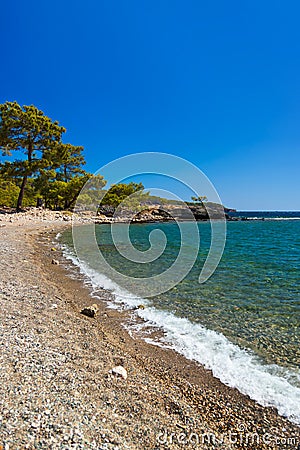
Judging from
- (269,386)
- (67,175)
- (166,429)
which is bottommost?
(269,386)

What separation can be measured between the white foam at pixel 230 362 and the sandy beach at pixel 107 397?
0.24 metres

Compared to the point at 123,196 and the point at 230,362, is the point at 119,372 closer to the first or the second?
the point at 230,362

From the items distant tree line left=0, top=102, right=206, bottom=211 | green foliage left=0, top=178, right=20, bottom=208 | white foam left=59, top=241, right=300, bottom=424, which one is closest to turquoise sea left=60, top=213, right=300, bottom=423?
white foam left=59, top=241, right=300, bottom=424

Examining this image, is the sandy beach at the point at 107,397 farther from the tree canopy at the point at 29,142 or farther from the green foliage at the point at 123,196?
the green foliage at the point at 123,196

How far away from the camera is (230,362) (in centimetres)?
542

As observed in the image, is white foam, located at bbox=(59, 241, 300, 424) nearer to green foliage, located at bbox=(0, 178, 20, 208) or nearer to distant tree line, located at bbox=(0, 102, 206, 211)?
distant tree line, located at bbox=(0, 102, 206, 211)

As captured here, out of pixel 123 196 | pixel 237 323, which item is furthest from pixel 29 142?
pixel 237 323

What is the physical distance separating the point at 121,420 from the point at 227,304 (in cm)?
614

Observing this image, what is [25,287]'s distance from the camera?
8.70m

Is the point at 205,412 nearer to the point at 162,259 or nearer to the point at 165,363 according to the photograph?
the point at 165,363

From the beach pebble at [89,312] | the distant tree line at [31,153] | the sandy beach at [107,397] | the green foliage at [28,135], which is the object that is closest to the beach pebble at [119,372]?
the sandy beach at [107,397]

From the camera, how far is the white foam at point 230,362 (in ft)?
14.4

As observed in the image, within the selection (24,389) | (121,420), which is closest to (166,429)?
(121,420)

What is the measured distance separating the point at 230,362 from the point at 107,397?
279 centimetres
